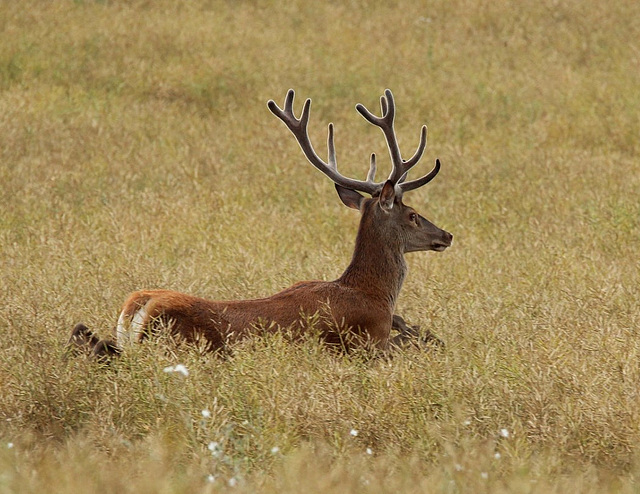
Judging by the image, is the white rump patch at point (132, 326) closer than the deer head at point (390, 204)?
Yes

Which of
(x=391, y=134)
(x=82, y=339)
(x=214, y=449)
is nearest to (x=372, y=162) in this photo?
(x=391, y=134)

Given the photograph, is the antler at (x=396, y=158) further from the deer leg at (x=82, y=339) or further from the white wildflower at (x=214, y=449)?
the white wildflower at (x=214, y=449)

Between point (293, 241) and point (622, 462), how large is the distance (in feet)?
17.9

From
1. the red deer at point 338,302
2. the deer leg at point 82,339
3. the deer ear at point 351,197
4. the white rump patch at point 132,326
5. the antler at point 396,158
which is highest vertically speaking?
the antler at point 396,158

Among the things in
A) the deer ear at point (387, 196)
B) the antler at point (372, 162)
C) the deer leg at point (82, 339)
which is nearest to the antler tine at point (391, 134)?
the antler at point (372, 162)

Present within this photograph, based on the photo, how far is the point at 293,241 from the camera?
932 cm

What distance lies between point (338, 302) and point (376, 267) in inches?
20.2

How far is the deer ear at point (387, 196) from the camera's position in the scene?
6.36 metres

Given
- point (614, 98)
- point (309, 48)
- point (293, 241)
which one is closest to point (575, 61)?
point (614, 98)

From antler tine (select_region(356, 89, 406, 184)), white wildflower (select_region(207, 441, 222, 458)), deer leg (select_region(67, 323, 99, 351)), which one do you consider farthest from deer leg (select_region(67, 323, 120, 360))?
antler tine (select_region(356, 89, 406, 184))

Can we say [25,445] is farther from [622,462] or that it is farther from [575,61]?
[575,61]

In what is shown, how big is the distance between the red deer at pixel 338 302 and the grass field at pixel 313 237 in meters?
0.23

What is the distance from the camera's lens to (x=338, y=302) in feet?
19.5

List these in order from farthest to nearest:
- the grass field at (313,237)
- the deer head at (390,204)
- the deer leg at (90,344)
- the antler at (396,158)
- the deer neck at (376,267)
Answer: the antler at (396,158)
the deer head at (390,204)
the deer neck at (376,267)
the deer leg at (90,344)
the grass field at (313,237)
